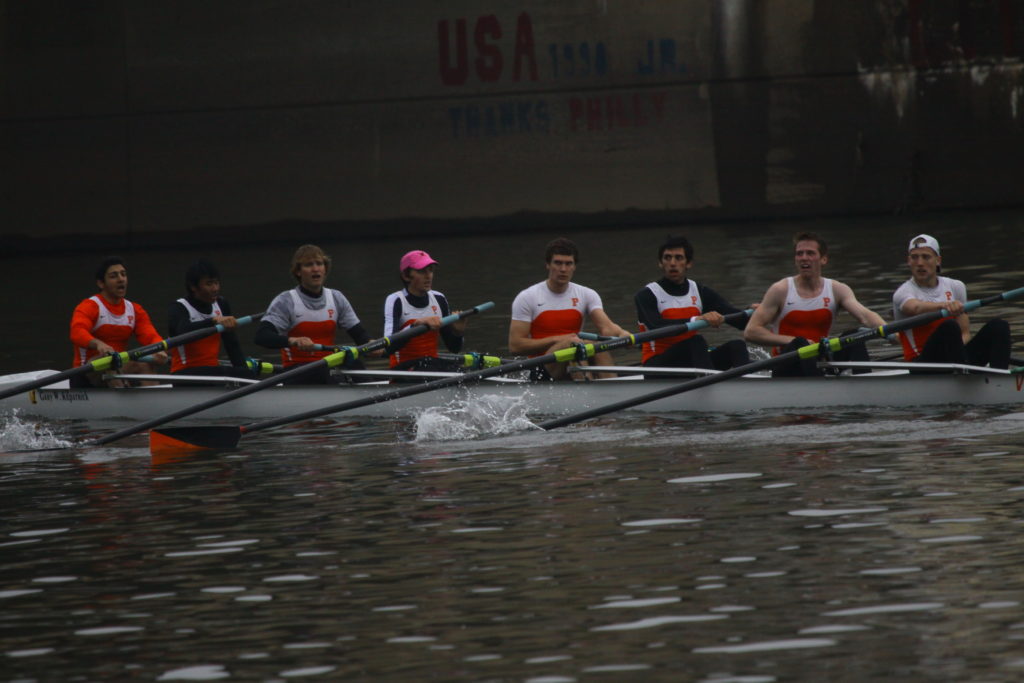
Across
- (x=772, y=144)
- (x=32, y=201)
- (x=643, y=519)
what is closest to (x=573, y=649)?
(x=643, y=519)

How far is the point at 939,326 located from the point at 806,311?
3.15ft

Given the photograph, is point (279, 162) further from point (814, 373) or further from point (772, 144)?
point (814, 373)

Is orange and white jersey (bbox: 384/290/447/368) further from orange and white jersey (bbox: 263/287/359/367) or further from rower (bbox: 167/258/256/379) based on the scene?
rower (bbox: 167/258/256/379)

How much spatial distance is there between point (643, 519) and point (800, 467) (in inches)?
54.7

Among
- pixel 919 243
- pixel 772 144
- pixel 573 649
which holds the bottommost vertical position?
pixel 573 649

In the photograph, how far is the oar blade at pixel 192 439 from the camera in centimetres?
1036

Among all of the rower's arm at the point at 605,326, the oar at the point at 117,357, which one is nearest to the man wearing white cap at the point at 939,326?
the rower's arm at the point at 605,326

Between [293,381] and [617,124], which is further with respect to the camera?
[617,124]

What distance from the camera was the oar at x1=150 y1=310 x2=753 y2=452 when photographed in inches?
409

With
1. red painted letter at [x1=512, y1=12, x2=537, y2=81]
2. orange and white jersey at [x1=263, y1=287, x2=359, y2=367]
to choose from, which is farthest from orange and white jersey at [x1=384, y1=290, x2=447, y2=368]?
red painted letter at [x1=512, y1=12, x2=537, y2=81]

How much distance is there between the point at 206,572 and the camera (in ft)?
22.6

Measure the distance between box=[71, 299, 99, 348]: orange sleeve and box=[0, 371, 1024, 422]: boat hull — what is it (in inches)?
15.9

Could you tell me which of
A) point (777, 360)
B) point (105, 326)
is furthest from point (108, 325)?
point (777, 360)

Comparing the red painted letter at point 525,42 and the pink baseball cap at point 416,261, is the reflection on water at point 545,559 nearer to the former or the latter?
the pink baseball cap at point 416,261
